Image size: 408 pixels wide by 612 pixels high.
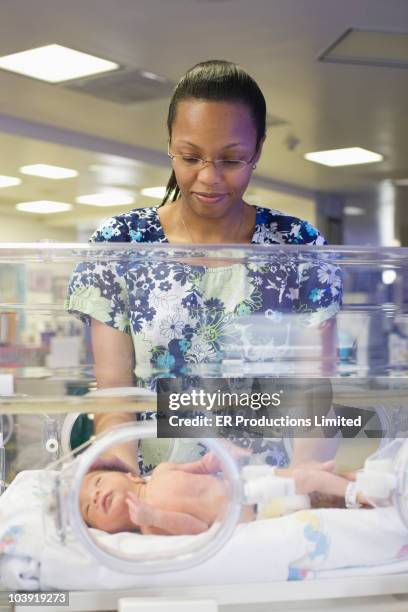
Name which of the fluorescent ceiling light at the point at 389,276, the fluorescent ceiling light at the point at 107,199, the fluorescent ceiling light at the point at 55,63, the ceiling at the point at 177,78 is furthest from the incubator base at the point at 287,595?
the fluorescent ceiling light at the point at 107,199

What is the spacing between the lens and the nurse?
34.3 inches

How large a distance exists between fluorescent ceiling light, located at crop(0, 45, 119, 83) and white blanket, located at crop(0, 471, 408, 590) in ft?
11.5

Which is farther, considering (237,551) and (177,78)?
(177,78)

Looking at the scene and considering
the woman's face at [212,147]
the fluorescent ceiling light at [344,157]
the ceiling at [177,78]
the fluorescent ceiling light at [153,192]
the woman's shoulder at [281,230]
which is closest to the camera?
the woman's face at [212,147]

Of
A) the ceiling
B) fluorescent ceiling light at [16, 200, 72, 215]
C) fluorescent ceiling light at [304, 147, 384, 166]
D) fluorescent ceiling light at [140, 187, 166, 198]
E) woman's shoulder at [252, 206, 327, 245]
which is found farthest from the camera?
fluorescent ceiling light at [16, 200, 72, 215]

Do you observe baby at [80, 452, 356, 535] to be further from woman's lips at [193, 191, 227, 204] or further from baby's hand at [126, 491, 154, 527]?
woman's lips at [193, 191, 227, 204]

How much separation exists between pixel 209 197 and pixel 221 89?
0.14m

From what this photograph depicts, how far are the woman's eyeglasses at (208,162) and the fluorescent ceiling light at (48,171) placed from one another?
5589mm

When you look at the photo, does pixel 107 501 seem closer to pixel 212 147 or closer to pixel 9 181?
pixel 212 147

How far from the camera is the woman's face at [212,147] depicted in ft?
3.32

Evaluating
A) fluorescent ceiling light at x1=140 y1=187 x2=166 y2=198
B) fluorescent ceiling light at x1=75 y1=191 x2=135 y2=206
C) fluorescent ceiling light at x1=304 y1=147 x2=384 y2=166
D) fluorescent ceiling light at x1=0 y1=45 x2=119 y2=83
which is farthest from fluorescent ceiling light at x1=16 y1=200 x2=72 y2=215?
fluorescent ceiling light at x1=0 y1=45 x2=119 y2=83

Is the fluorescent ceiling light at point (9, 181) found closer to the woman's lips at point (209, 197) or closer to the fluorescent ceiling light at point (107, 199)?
the fluorescent ceiling light at point (107, 199)

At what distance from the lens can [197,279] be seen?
0.89 meters

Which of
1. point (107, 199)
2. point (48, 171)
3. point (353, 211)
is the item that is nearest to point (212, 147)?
point (48, 171)
